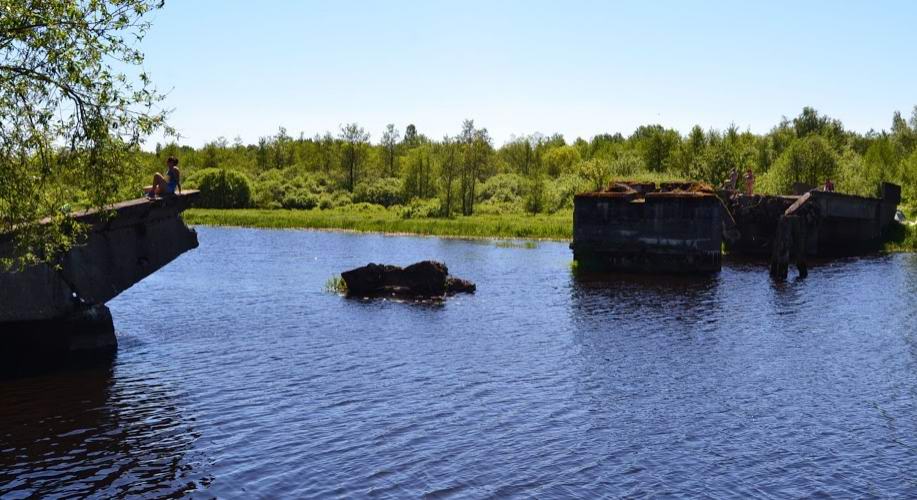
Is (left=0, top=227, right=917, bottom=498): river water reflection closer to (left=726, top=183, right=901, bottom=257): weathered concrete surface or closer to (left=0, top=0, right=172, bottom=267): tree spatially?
(left=0, top=0, right=172, bottom=267): tree

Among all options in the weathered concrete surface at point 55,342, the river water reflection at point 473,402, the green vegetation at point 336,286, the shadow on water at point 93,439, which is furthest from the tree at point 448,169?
the shadow on water at point 93,439

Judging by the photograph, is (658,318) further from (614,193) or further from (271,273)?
(271,273)

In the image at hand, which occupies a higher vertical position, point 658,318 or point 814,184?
point 814,184

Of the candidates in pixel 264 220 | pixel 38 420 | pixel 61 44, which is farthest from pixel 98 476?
pixel 264 220

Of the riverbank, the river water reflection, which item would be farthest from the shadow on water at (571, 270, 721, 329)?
the riverbank

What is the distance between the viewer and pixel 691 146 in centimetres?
11700

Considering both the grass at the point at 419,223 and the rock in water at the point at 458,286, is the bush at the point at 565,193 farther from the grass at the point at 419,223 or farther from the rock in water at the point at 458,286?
the rock in water at the point at 458,286

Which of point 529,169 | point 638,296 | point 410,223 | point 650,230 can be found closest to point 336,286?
point 638,296

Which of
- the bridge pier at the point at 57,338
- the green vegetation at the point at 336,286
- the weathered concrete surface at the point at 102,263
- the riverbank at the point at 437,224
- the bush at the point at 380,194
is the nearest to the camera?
the weathered concrete surface at the point at 102,263

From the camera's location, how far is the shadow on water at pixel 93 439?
15336 mm

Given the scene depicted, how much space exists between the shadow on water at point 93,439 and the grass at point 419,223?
64.7 meters

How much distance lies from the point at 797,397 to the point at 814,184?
264 feet

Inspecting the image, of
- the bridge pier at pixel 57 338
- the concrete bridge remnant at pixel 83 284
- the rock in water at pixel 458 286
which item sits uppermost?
the concrete bridge remnant at pixel 83 284

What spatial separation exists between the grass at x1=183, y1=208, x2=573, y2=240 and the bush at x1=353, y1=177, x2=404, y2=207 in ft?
38.3
